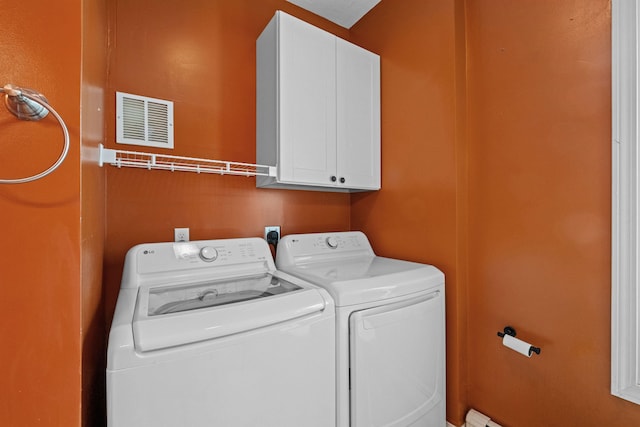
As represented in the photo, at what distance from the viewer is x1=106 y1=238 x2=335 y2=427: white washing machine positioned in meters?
0.75

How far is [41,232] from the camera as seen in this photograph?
68 cm

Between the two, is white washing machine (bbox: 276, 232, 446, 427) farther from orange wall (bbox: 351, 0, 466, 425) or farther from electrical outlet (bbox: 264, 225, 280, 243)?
electrical outlet (bbox: 264, 225, 280, 243)

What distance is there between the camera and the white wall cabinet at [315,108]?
5.08ft

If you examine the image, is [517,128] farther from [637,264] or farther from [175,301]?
[175,301]

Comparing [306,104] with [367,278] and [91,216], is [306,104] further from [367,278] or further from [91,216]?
[91,216]

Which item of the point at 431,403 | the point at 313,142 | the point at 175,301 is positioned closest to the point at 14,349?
the point at 175,301

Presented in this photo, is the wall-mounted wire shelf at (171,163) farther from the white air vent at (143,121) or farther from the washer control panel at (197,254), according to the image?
the washer control panel at (197,254)

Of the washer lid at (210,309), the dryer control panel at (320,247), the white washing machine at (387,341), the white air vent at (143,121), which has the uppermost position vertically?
the white air vent at (143,121)

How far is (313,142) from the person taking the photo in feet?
5.40

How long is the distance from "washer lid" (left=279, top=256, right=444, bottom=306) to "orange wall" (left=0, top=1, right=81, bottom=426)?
820 mm

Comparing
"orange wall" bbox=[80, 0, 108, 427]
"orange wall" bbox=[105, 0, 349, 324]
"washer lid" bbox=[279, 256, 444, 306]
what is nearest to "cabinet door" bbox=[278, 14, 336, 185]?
"orange wall" bbox=[105, 0, 349, 324]

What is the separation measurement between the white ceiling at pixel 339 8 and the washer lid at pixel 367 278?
1.77 m

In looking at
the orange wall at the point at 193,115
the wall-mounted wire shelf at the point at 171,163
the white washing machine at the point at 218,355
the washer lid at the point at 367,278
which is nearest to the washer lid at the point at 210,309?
the white washing machine at the point at 218,355

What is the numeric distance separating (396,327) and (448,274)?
19.9 inches
